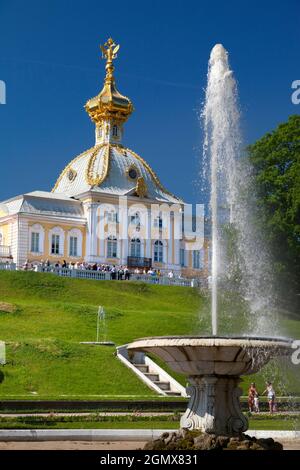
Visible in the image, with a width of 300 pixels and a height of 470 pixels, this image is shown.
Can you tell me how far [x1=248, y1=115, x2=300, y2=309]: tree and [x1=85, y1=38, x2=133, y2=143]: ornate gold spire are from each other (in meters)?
23.3

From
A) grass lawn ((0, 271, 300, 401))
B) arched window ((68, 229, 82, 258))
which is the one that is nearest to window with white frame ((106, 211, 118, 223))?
arched window ((68, 229, 82, 258))

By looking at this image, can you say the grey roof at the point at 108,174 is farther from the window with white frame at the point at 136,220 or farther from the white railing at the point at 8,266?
the white railing at the point at 8,266

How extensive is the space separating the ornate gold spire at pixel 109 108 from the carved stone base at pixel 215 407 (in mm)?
52133

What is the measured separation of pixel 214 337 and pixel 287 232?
2792 cm

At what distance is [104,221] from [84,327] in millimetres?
24940

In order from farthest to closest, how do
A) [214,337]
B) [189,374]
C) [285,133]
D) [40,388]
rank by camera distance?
1. [285,133]
2. [40,388]
3. [189,374]
4. [214,337]

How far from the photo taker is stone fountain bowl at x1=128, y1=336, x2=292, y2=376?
13.0m

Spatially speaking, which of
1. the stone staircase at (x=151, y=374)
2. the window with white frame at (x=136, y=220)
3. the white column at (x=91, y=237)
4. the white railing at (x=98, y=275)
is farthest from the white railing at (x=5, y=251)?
the stone staircase at (x=151, y=374)

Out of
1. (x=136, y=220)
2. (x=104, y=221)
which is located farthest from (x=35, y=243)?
(x=136, y=220)

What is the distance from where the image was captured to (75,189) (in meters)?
59.8

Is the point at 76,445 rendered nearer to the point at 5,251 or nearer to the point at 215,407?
the point at 215,407

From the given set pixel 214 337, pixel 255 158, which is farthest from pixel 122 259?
pixel 214 337

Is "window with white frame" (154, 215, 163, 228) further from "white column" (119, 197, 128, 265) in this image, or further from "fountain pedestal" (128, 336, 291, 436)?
"fountain pedestal" (128, 336, 291, 436)
